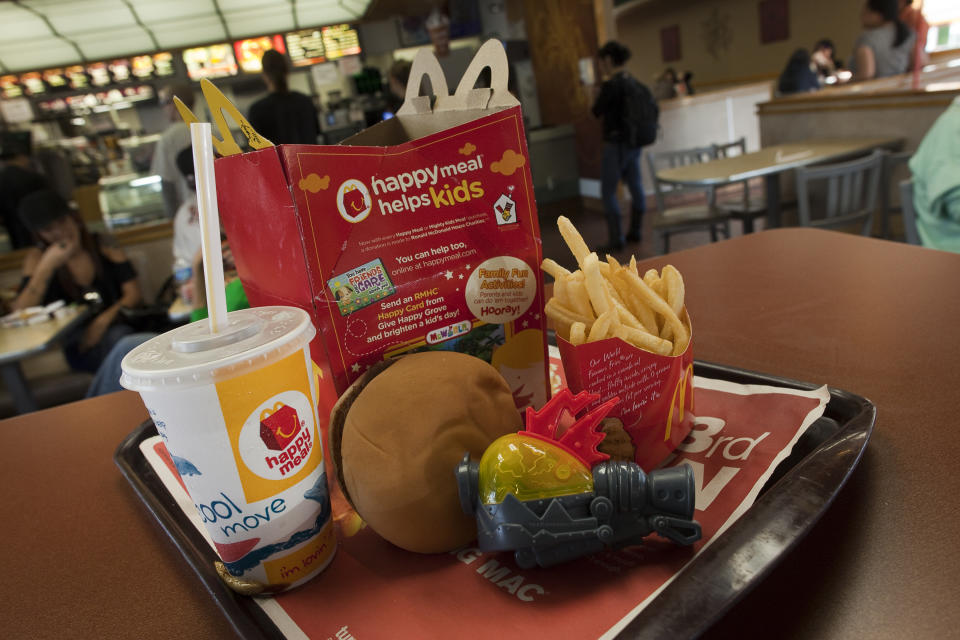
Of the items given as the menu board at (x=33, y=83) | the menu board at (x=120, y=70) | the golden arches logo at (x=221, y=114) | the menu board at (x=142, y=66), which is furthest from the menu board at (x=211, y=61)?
the golden arches logo at (x=221, y=114)

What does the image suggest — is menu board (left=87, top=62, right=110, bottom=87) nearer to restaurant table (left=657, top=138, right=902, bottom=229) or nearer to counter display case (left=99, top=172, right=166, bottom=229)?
counter display case (left=99, top=172, right=166, bottom=229)

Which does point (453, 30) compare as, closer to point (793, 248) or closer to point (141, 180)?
point (141, 180)

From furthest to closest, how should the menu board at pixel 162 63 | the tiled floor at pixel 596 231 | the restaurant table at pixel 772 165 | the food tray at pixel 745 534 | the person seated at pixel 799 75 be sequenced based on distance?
the menu board at pixel 162 63 < the person seated at pixel 799 75 < the tiled floor at pixel 596 231 < the restaurant table at pixel 772 165 < the food tray at pixel 745 534

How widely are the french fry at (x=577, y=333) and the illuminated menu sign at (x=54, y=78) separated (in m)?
9.58

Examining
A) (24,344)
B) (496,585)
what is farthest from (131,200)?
(496,585)

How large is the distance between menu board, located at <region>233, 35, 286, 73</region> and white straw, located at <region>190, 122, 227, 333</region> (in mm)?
A: 9067

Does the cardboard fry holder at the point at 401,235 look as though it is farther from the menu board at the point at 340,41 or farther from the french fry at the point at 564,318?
the menu board at the point at 340,41

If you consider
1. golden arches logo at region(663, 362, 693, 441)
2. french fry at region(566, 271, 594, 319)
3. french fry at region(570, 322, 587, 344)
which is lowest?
golden arches logo at region(663, 362, 693, 441)

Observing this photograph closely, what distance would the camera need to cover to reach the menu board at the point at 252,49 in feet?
27.9

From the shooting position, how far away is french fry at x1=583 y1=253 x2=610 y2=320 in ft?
2.38

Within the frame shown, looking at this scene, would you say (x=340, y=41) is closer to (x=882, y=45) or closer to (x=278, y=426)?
(x=882, y=45)

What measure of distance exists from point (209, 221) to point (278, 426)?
0.67 ft

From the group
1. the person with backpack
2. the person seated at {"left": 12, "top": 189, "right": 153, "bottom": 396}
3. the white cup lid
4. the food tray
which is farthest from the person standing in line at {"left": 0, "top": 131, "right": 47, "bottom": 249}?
the white cup lid

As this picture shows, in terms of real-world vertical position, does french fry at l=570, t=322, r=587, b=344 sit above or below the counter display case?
below
